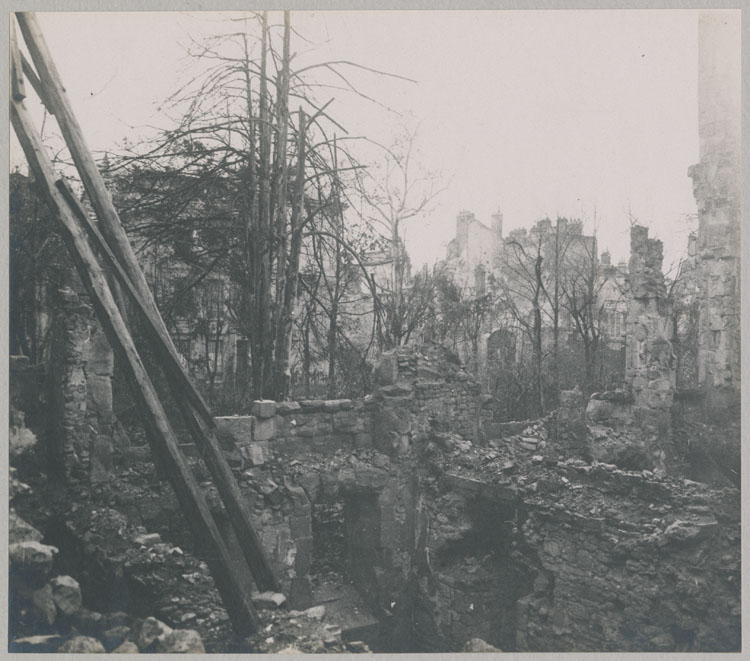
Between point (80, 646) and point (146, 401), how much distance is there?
155 cm

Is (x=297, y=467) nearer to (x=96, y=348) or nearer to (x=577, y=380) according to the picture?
(x=96, y=348)

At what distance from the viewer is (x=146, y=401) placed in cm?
427

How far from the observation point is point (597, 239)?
14617 mm

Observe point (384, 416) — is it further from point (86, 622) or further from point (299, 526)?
Result: point (86, 622)

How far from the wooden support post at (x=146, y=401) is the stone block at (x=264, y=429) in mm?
2369

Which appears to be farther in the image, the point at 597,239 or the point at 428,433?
the point at 597,239

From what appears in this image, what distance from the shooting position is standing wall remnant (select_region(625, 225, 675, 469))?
991 centimetres

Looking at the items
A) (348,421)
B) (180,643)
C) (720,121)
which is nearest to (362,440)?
(348,421)

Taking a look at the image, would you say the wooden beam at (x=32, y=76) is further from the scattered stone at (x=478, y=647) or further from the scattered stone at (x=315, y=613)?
the scattered stone at (x=478, y=647)

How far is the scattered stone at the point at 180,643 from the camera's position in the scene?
379cm

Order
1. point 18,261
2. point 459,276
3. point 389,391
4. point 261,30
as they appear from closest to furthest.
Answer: point 18,261
point 261,30
point 389,391
point 459,276

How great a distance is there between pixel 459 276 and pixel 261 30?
12.7m

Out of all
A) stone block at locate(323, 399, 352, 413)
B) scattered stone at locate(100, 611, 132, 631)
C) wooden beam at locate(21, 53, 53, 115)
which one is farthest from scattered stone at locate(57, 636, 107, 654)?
stone block at locate(323, 399, 352, 413)

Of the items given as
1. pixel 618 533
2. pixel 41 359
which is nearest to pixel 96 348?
pixel 41 359
